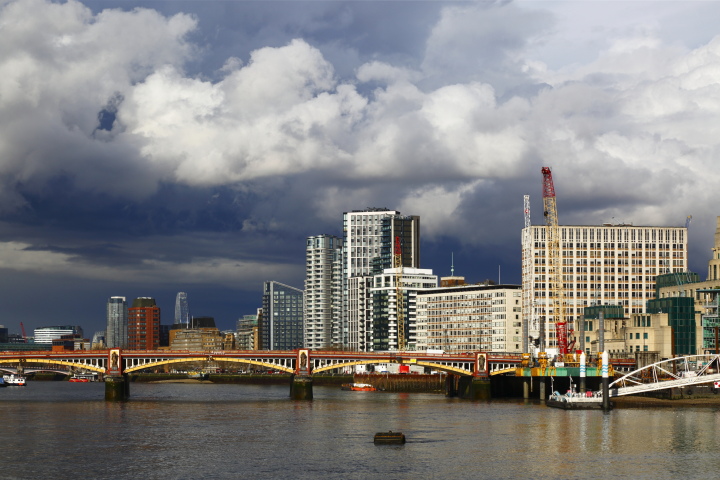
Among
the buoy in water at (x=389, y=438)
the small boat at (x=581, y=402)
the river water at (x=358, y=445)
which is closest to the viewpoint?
the river water at (x=358, y=445)

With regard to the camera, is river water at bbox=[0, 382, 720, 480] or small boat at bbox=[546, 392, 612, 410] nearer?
river water at bbox=[0, 382, 720, 480]

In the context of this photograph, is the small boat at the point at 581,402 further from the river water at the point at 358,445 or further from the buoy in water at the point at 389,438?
the buoy in water at the point at 389,438

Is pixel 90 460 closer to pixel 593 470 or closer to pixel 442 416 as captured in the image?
pixel 593 470

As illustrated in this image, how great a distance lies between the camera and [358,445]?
12888 cm

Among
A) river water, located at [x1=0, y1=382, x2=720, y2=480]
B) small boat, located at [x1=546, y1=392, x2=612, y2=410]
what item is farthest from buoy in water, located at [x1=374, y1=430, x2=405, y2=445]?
small boat, located at [x1=546, y1=392, x2=612, y2=410]

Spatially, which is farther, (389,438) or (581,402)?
(581,402)

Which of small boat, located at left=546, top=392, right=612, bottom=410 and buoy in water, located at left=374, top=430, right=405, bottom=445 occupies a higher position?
buoy in water, located at left=374, top=430, right=405, bottom=445

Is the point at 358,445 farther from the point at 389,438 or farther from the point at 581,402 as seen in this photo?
the point at 581,402

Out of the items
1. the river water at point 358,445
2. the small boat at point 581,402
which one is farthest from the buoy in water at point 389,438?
the small boat at point 581,402

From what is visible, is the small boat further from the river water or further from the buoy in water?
the buoy in water

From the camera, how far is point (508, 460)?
11594 centimetres

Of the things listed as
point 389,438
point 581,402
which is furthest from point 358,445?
point 581,402

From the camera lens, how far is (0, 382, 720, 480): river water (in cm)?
10781

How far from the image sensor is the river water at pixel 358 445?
10781 centimetres
